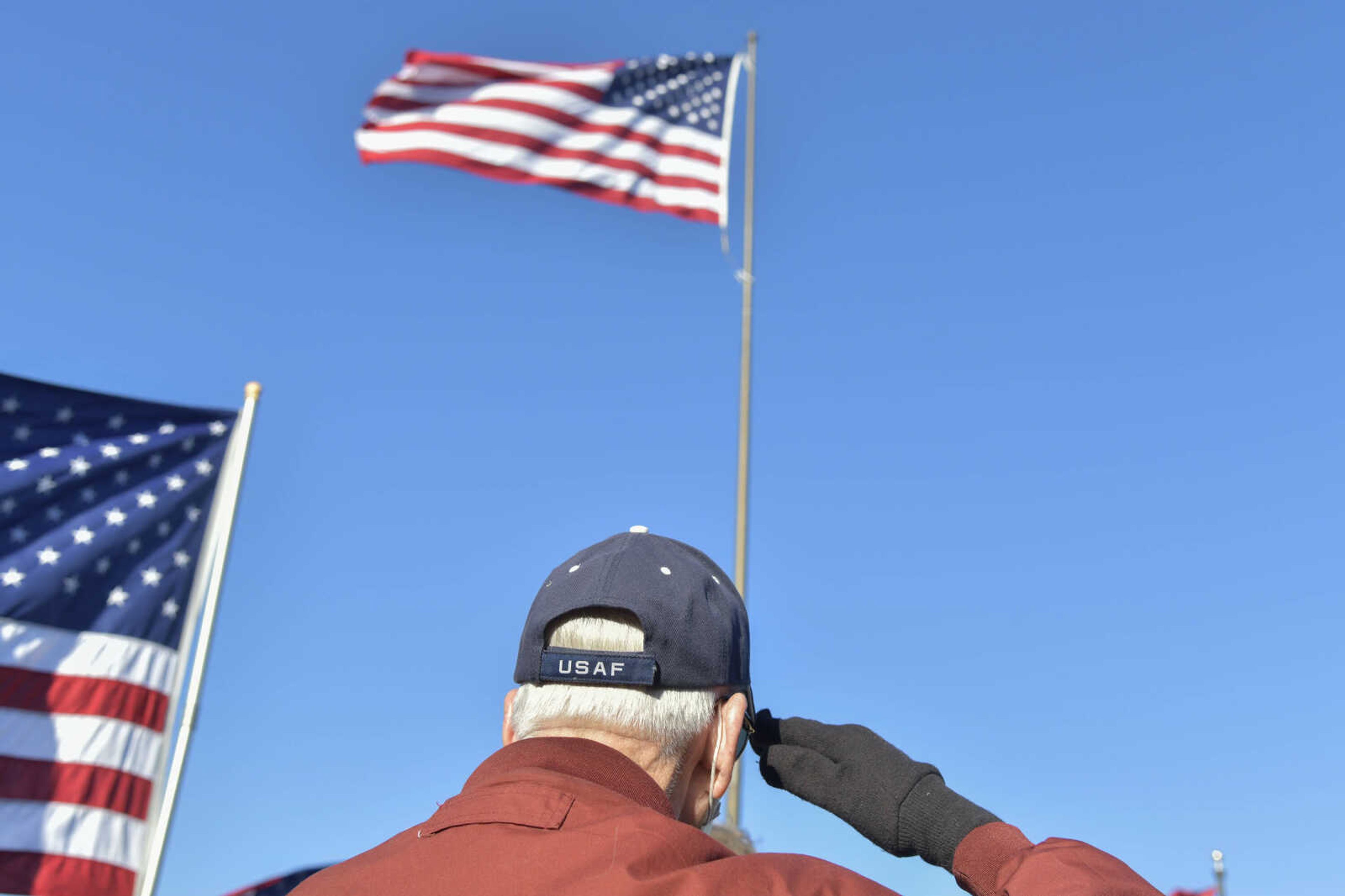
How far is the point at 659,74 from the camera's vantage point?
42.0 feet

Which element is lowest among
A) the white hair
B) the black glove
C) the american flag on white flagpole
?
the black glove

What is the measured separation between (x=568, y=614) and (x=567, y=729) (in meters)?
0.18

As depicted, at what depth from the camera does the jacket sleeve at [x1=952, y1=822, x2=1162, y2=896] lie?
63.3 inches

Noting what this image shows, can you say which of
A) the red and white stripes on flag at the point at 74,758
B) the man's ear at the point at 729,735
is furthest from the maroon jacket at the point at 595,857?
the red and white stripes on flag at the point at 74,758

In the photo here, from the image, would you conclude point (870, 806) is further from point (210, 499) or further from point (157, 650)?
point (210, 499)

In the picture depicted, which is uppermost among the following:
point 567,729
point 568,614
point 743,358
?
point 743,358

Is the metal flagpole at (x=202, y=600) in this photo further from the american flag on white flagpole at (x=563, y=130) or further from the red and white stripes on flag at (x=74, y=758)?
the american flag on white flagpole at (x=563, y=130)

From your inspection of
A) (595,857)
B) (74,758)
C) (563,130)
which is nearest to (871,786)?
(595,857)

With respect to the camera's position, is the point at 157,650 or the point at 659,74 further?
the point at 659,74

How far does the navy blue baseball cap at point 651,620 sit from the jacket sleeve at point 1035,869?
458 millimetres

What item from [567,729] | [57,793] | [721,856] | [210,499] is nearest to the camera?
[721,856]

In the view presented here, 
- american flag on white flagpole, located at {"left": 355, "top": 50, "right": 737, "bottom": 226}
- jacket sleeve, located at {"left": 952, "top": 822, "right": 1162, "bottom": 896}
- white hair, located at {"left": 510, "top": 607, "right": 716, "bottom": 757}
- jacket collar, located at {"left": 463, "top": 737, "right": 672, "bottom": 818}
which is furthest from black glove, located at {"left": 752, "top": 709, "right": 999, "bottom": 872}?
american flag on white flagpole, located at {"left": 355, "top": 50, "right": 737, "bottom": 226}

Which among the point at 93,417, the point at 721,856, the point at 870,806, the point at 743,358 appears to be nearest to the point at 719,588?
the point at 870,806

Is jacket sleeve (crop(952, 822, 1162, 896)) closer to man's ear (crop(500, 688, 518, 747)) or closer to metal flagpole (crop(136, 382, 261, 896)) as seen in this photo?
man's ear (crop(500, 688, 518, 747))
